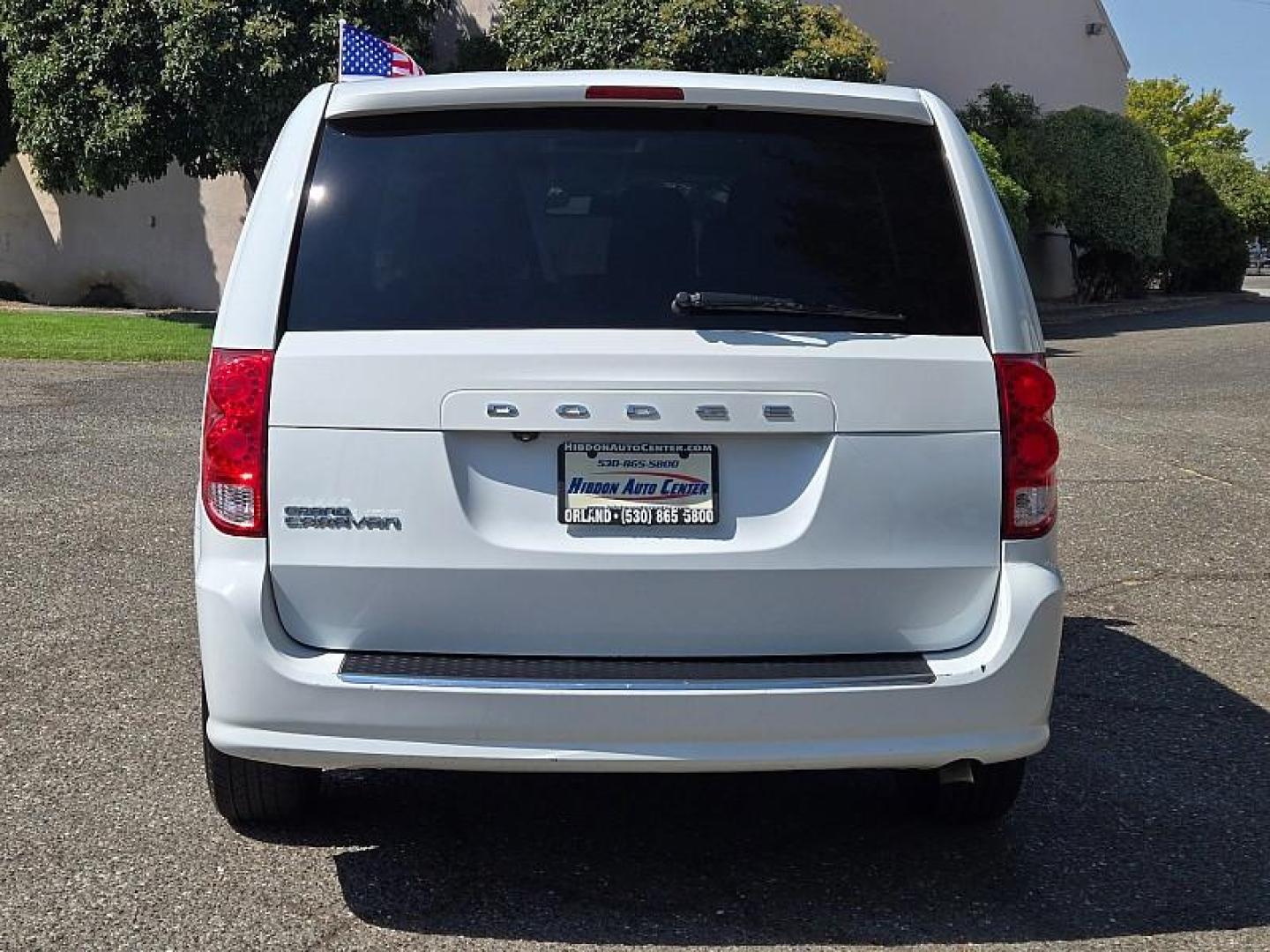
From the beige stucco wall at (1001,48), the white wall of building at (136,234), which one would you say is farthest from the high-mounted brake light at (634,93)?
the beige stucco wall at (1001,48)

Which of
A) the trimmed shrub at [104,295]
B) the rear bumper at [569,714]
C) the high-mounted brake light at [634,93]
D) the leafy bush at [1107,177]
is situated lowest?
the trimmed shrub at [104,295]

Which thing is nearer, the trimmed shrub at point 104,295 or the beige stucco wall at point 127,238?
the beige stucco wall at point 127,238

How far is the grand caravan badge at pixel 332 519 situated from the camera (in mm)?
3570

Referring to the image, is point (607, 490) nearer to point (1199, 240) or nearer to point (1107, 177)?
point (1107, 177)

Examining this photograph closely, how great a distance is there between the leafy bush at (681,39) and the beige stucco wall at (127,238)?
5.77 m

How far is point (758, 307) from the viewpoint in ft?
12.2

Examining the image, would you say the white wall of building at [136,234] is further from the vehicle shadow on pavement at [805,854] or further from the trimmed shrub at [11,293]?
the vehicle shadow on pavement at [805,854]

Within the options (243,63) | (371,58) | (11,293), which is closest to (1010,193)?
(243,63)

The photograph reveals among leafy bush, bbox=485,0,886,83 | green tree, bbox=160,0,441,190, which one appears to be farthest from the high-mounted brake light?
leafy bush, bbox=485,0,886,83

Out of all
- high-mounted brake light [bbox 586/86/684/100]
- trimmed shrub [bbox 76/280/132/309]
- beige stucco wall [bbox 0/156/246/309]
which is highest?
high-mounted brake light [bbox 586/86/684/100]

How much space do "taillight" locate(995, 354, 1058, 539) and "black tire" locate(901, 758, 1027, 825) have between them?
0.72 m

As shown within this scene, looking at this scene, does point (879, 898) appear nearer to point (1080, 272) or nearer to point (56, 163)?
point (56, 163)

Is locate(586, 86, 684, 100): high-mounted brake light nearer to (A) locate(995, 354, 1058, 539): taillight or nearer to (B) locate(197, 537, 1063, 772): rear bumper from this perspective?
(A) locate(995, 354, 1058, 539): taillight

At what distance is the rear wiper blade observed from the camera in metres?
3.69
